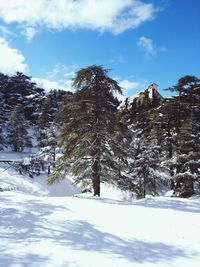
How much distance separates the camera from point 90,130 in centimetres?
1602

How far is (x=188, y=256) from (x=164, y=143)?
19154mm

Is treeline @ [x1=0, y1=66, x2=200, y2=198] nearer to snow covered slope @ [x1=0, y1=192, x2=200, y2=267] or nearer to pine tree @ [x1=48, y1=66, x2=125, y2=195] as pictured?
pine tree @ [x1=48, y1=66, x2=125, y2=195]

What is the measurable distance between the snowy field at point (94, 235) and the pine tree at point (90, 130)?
4.05m

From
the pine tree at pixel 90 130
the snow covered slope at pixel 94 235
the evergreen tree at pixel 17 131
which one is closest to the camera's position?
the snow covered slope at pixel 94 235

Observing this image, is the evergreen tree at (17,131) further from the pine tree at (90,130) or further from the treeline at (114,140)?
the pine tree at (90,130)

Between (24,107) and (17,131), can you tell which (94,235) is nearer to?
(17,131)

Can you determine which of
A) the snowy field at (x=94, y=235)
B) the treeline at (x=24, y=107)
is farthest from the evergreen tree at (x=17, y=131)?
the snowy field at (x=94, y=235)

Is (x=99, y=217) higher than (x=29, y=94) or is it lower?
lower

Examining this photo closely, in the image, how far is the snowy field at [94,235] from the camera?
20.7ft

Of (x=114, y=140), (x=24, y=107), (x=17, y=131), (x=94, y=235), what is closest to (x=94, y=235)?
(x=94, y=235)

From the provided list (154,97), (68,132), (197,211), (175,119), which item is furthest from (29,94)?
(197,211)

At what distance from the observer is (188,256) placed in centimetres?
684

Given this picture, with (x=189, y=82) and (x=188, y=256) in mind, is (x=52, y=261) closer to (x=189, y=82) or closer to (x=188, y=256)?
(x=188, y=256)

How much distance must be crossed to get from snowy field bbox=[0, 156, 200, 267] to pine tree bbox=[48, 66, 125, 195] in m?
4.05
